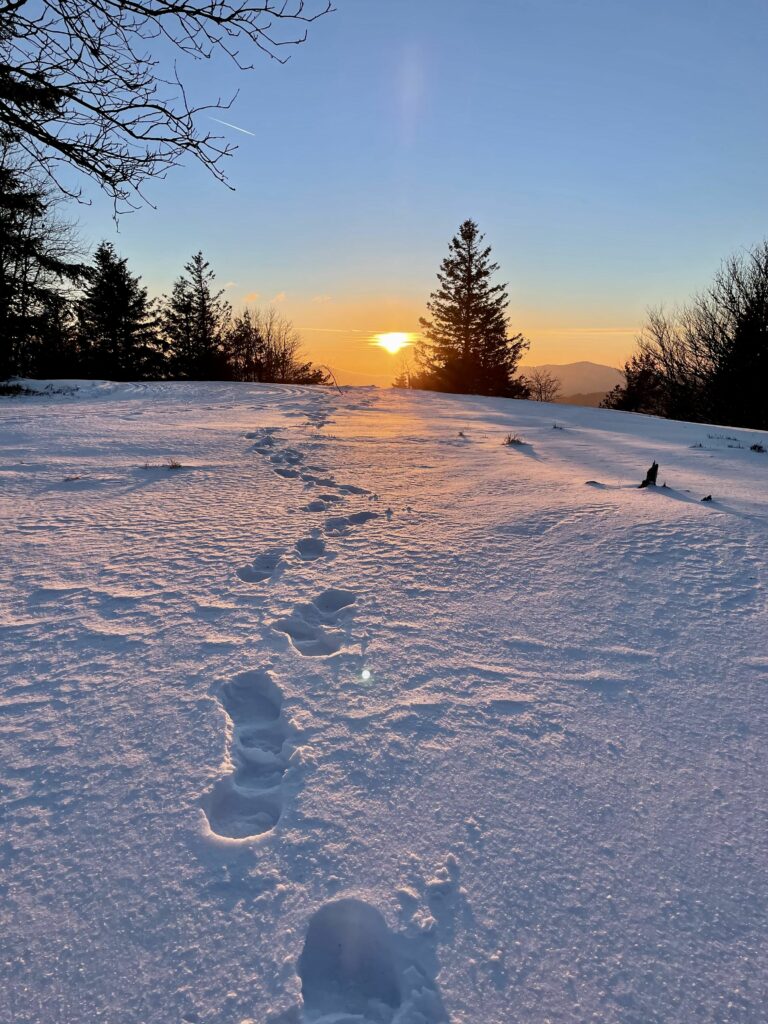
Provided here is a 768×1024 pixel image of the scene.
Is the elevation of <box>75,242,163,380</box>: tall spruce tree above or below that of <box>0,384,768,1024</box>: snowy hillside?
above

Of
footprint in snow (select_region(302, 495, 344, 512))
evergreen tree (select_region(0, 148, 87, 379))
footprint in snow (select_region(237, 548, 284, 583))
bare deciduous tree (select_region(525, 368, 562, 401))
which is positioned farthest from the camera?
bare deciduous tree (select_region(525, 368, 562, 401))

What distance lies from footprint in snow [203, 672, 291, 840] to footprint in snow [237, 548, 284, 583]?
0.68 metres

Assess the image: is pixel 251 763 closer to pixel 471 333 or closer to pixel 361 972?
pixel 361 972

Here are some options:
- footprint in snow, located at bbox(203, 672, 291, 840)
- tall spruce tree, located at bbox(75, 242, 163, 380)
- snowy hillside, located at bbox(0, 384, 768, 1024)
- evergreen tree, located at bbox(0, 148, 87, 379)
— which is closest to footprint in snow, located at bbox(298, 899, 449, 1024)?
snowy hillside, located at bbox(0, 384, 768, 1024)

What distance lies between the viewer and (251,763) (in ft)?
4.44

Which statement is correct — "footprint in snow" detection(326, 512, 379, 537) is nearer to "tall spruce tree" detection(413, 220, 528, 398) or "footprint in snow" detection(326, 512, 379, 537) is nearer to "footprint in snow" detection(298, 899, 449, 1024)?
"footprint in snow" detection(298, 899, 449, 1024)

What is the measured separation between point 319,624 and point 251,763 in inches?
26.0

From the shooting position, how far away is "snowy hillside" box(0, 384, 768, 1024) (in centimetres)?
91

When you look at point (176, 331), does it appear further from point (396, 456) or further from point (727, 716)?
point (727, 716)

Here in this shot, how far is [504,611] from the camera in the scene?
202cm

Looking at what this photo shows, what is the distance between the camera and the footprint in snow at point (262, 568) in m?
2.27

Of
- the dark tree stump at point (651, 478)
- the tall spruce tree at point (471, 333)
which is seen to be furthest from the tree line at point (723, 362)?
the dark tree stump at point (651, 478)

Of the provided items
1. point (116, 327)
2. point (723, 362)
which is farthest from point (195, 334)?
point (723, 362)

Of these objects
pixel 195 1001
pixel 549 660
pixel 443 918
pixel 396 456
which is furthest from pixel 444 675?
pixel 396 456
